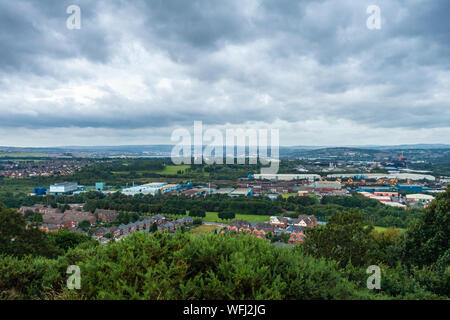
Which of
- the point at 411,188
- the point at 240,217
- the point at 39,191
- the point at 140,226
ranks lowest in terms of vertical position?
the point at 240,217

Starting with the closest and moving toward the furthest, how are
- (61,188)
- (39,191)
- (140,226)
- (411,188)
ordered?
(140,226) < (39,191) < (61,188) < (411,188)

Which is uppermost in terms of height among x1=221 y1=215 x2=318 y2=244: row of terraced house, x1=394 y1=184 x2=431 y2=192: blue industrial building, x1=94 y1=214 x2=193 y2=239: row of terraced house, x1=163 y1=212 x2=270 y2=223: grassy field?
x1=221 y1=215 x2=318 y2=244: row of terraced house

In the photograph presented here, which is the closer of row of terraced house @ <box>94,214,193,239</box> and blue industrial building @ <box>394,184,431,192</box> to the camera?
row of terraced house @ <box>94,214,193,239</box>

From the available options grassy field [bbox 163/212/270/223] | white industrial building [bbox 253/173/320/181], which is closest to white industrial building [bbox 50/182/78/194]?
grassy field [bbox 163/212/270/223]

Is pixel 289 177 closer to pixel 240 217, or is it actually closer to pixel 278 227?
pixel 240 217

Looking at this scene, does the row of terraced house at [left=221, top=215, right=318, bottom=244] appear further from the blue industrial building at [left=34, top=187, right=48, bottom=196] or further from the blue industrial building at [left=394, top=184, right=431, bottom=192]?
the blue industrial building at [left=34, top=187, right=48, bottom=196]

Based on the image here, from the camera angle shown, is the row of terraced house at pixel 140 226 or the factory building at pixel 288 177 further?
the factory building at pixel 288 177

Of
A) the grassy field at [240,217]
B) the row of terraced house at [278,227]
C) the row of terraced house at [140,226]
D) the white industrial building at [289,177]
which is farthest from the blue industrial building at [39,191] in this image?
the white industrial building at [289,177]

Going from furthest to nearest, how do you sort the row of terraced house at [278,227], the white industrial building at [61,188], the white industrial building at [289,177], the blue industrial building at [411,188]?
the white industrial building at [289,177] → the blue industrial building at [411,188] → the white industrial building at [61,188] → the row of terraced house at [278,227]

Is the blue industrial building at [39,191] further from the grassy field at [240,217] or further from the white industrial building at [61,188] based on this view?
the grassy field at [240,217]

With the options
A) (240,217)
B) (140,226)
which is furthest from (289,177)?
(140,226)
